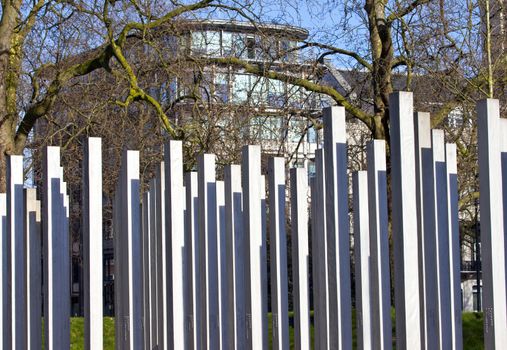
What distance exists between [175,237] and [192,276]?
398 millimetres

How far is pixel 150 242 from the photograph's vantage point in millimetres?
9531

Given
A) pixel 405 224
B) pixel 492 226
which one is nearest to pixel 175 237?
pixel 405 224

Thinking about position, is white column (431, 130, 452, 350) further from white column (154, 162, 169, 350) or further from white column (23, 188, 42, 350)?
white column (23, 188, 42, 350)

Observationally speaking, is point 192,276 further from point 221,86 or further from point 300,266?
point 221,86

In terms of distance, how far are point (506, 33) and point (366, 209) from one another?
8805mm

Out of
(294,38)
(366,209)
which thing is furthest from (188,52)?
(366,209)

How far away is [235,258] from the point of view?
25.3ft

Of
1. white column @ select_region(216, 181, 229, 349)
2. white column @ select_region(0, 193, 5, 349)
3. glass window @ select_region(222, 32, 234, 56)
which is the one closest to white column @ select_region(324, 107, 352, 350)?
white column @ select_region(216, 181, 229, 349)

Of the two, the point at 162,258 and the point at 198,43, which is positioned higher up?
the point at 198,43

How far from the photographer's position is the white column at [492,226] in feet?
17.1

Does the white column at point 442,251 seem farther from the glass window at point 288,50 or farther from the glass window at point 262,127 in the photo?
the glass window at point 288,50

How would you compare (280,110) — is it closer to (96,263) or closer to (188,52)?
(188,52)

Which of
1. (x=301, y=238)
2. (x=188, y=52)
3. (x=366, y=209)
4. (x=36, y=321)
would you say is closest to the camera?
(x=366, y=209)

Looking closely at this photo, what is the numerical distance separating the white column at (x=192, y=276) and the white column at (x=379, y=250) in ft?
7.86
